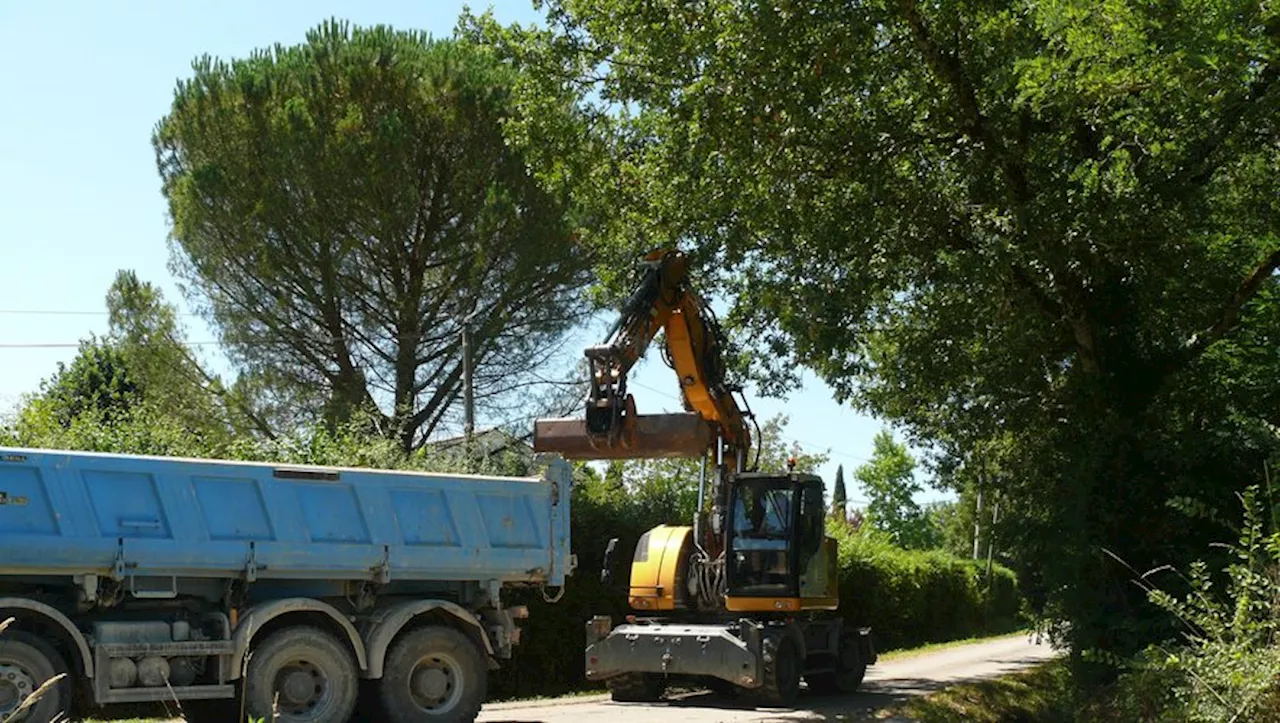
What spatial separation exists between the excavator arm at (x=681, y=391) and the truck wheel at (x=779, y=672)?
2463mm

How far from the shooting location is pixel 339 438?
21234mm

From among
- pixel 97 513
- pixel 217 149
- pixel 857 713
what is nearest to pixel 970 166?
pixel 857 713

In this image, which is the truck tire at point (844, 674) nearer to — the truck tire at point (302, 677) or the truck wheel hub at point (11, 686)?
the truck tire at point (302, 677)

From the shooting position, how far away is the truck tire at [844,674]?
63.3 ft

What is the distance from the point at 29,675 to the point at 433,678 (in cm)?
386

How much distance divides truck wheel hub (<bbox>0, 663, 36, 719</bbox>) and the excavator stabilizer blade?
6.54 m

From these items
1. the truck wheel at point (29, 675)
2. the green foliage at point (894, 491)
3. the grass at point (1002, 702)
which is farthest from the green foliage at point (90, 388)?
the green foliage at point (894, 491)

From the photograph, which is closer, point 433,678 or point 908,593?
point 433,678

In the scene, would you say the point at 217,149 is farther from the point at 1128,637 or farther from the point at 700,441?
the point at 1128,637

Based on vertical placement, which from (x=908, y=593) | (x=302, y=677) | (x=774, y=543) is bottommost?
(x=302, y=677)

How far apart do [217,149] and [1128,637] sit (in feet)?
59.5

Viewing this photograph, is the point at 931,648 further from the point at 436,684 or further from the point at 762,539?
the point at 436,684

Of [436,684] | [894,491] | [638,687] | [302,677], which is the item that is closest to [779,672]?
[638,687]

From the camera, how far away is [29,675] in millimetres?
10859
